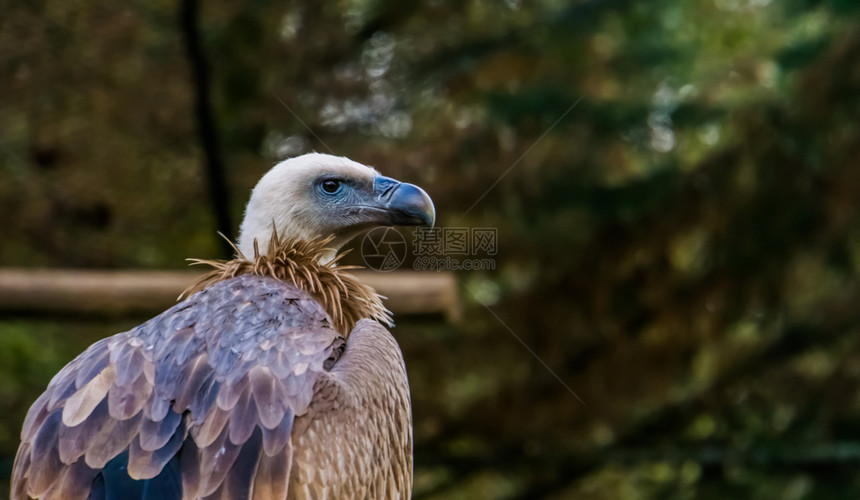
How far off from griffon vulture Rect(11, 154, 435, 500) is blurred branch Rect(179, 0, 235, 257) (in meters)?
2.66

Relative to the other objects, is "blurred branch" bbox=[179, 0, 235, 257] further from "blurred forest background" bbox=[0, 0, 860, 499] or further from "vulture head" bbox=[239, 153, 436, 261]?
"vulture head" bbox=[239, 153, 436, 261]

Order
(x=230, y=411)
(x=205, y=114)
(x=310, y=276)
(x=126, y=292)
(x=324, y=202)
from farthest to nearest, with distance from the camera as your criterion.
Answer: (x=205, y=114) → (x=126, y=292) → (x=324, y=202) → (x=310, y=276) → (x=230, y=411)

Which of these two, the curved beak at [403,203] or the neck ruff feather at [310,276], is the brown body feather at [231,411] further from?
the curved beak at [403,203]

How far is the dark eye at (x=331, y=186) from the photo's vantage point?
3.04 m

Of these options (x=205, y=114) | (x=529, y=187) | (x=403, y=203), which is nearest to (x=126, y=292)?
(x=205, y=114)

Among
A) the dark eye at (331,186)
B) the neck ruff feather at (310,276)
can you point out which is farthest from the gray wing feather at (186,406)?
the dark eye at (331,186)

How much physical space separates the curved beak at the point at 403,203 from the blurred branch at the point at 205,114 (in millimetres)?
2233

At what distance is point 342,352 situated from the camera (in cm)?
247

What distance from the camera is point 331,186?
10.0 feet

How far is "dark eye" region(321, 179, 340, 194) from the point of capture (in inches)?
120

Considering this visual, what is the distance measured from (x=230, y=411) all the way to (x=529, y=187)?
336 centimetres

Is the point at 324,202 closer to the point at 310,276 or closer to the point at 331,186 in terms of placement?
the point at 331,186

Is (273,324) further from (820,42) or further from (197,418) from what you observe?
(820,42)

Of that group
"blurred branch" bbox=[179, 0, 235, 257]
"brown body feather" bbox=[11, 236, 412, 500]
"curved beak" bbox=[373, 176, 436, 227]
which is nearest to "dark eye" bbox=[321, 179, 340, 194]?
"curved beak" bbox=[373, 176, 436, 227]
